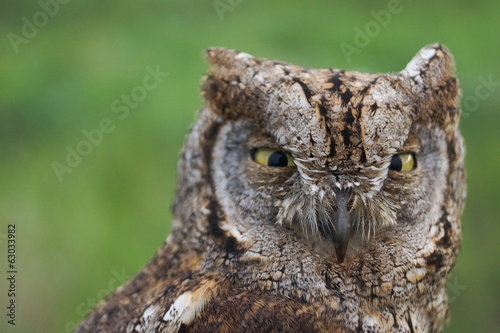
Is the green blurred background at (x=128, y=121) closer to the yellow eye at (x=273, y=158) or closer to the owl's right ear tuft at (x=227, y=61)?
the owl's right ear tuft at (x=227, y=61)

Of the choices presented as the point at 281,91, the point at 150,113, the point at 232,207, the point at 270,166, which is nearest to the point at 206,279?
the point at 232,207

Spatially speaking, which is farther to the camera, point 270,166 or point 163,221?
point 163,221

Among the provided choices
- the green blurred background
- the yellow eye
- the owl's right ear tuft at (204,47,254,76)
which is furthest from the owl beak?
the green blurred background

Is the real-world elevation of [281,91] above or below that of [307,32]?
below

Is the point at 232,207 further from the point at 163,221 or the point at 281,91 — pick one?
the point at 163,221

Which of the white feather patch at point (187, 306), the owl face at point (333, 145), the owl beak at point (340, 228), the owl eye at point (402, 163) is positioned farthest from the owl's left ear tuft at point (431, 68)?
the white feather patch at point (187, 306)

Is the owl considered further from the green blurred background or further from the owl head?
the green blurred background

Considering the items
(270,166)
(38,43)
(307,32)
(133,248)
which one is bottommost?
(133,248)

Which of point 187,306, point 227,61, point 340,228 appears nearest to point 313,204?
point 340,228
